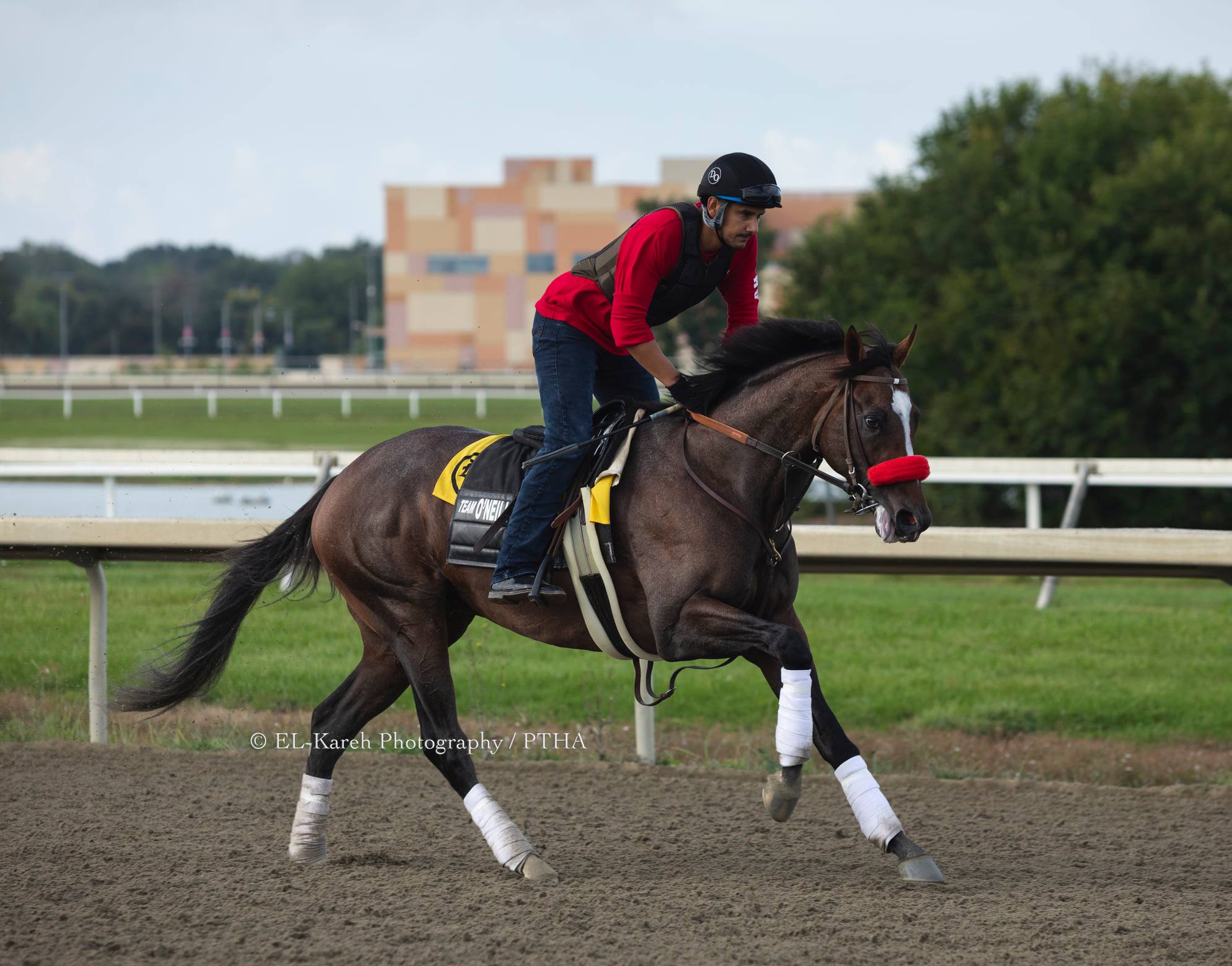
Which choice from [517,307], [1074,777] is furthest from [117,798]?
[517,307]

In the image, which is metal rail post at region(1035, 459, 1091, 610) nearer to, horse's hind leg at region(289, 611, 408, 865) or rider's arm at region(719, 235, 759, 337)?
rider's arm at region(719, 235, 759, 337)

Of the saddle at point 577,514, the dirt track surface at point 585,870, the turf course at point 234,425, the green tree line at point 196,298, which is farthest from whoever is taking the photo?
the green tree line at point 196,298

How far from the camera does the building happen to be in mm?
63062

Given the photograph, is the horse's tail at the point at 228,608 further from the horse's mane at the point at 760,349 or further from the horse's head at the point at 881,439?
the horse's head at the point at 881,439

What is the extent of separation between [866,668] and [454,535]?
3.80m

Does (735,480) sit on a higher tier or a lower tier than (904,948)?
higher

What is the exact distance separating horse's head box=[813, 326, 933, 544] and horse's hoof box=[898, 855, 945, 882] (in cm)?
102

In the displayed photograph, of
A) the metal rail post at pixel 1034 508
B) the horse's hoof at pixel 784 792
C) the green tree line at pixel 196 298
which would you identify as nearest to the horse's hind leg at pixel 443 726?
the horse's hoof at pixel 784 792

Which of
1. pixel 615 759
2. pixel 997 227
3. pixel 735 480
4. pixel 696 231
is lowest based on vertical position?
pixel 615 759

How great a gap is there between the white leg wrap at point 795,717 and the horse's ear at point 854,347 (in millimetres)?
920

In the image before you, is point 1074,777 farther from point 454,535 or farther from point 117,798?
point 117,798

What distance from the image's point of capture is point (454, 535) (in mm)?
4512

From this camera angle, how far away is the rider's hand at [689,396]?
14.1ft

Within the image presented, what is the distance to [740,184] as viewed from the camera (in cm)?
404
